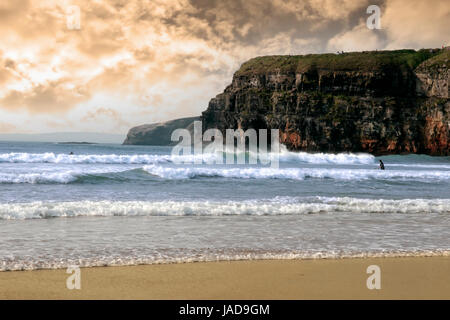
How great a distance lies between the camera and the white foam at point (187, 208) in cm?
931

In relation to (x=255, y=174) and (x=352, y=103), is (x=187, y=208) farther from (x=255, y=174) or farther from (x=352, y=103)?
(x=352, y=103)

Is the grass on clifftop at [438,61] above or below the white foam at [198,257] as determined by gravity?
above

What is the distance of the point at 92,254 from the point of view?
19.3ft

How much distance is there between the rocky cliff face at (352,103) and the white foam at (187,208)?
59.6 metres

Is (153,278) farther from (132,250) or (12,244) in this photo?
(12,244)

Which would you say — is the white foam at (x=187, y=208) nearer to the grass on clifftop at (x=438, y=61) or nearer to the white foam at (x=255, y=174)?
the white foam at (x=255, y=174)

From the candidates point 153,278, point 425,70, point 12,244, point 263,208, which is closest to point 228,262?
point 153,278

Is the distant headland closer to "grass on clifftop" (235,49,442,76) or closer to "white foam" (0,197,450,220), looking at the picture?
"grass on clifftop" (235,49,442,76)

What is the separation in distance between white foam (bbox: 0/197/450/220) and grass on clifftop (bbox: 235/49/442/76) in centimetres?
6861

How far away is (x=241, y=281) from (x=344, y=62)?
80.1 m

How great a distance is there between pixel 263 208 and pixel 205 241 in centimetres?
394

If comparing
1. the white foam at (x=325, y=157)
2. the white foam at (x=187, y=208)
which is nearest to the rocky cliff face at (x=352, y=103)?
the white foam at (x=325, y=157)

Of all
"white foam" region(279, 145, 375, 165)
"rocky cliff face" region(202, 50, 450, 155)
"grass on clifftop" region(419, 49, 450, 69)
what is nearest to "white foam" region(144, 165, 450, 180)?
"white foam" region(279, 145, 375, 165)

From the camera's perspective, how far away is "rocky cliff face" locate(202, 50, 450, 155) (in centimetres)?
6838
